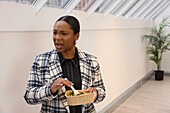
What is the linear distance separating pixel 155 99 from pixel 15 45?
293cm

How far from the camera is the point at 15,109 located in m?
1.49

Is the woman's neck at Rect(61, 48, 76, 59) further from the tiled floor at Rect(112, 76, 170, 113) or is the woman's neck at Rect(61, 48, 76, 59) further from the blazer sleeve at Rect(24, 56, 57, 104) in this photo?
the tiled floor at Rect(112, 76, 170, 113)

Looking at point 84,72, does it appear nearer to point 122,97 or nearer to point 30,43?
point 30,43

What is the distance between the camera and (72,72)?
1241mm

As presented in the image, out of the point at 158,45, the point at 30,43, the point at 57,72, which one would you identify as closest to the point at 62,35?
the point at 57,72

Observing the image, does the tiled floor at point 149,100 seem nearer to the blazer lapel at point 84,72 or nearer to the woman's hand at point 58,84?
the blazer lapel at point 84,72

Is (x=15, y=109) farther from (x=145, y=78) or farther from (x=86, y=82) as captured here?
(x=145, y=78)

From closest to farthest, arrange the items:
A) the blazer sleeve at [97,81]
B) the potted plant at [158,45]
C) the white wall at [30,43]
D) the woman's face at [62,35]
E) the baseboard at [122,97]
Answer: the woman's face at [62,35] → the blazer sleeve at [97,81] → the white wall at [30,43] → the baseboard at [122,97] → the potted plant at [158,45]

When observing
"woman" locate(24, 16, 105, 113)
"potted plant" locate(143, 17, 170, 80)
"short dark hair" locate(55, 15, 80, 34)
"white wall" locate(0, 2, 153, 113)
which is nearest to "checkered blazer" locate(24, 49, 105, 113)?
"woman" locate(24, 16, 105, 113)

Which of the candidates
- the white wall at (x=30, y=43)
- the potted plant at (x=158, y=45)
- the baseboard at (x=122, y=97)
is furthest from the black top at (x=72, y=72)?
the potted plant at (x=158, y=45)

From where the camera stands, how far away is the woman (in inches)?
43.6

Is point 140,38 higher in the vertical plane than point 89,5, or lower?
lower

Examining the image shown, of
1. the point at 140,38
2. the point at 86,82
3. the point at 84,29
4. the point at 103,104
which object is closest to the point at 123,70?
the point at 103,104

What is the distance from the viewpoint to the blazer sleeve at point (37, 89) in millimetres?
1085
